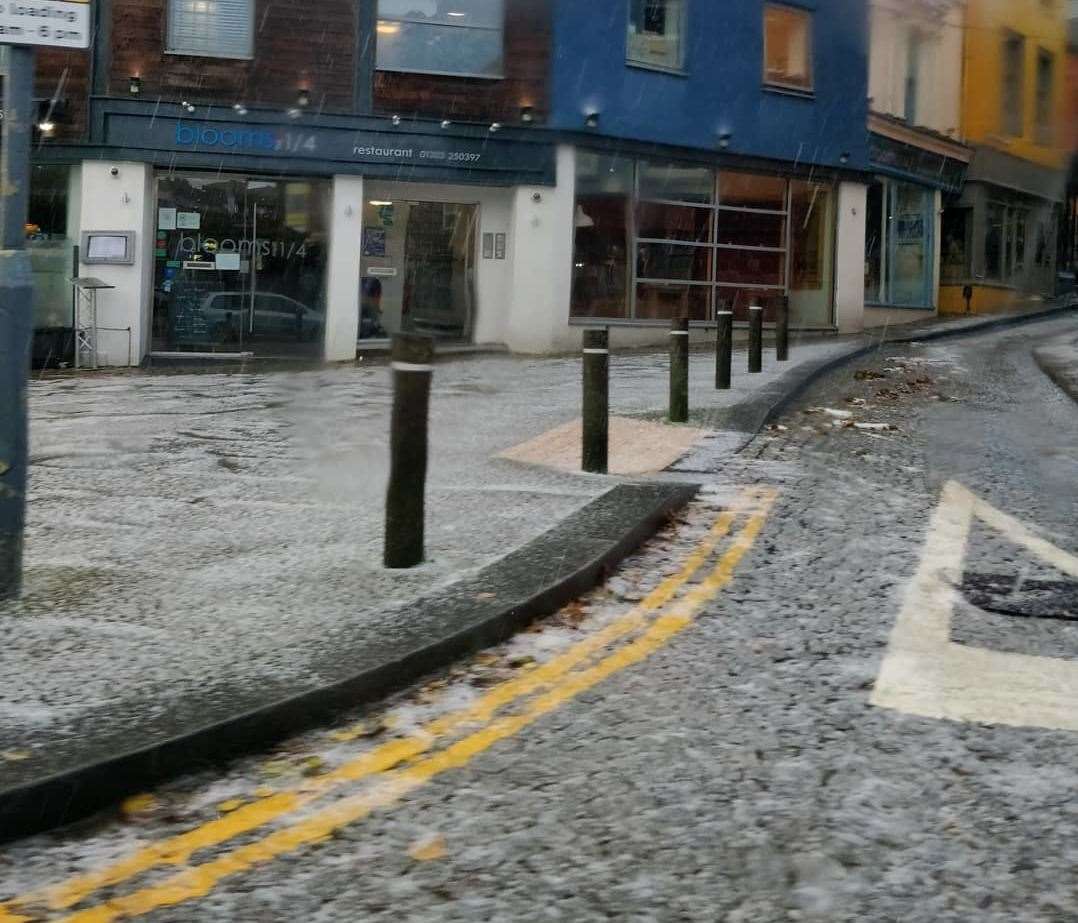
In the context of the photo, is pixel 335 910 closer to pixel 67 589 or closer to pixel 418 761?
pixel 418 761

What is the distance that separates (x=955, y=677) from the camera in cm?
415

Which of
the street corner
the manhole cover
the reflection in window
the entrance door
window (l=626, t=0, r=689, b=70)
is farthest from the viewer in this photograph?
the reflection in window

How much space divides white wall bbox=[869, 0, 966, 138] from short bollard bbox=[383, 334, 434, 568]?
6.41 feet

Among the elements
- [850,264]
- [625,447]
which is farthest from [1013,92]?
[850,264]

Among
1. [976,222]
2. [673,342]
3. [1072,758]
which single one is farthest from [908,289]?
[1072,758]

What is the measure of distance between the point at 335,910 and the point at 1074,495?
6.16 m

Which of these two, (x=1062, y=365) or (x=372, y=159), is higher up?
A: (x=372, y=159)

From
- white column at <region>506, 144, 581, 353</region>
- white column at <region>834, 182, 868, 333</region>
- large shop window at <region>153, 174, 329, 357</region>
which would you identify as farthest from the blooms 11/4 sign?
white column at <region>834, 182, 868, 333</region>

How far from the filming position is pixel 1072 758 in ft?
11.4

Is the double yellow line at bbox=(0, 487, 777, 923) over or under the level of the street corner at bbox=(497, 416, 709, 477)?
under

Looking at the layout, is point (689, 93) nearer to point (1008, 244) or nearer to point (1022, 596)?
point (1022, 596)

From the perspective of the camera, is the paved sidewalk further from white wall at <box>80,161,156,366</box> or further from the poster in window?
the poster in window

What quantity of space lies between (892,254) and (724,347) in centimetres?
1310

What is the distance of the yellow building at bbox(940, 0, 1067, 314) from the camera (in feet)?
9.14
